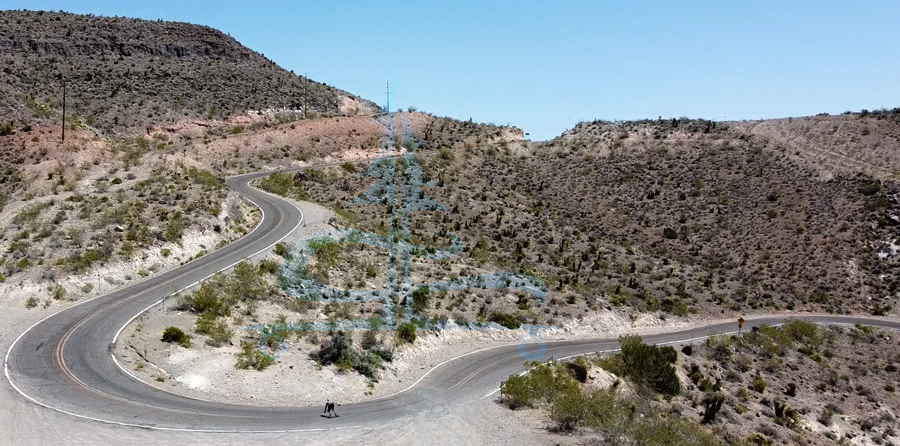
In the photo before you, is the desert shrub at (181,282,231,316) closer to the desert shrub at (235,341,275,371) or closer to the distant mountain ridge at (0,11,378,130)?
the desert shrub at (235,341,275,371)

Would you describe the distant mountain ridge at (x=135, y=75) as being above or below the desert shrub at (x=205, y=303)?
above

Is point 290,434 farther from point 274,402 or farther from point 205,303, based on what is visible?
point 205,303

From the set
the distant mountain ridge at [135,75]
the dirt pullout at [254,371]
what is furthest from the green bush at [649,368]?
the distant mountain ridge at [135,75]

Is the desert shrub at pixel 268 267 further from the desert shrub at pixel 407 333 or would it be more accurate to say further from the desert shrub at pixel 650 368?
the desert shrub at pixel 650 368

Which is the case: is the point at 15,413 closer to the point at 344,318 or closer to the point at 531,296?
the point at 344,318

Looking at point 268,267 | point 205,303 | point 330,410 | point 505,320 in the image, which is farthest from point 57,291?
point 505,320

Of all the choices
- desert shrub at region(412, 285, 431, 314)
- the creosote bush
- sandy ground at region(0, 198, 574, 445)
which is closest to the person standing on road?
sandy ground at region(0, 198, 574, 445)
